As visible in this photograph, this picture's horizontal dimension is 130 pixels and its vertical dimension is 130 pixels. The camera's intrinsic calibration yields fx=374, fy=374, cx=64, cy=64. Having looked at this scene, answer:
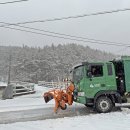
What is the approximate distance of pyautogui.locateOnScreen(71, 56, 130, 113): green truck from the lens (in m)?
18.1

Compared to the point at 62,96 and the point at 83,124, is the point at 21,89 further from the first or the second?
the point at 83,124

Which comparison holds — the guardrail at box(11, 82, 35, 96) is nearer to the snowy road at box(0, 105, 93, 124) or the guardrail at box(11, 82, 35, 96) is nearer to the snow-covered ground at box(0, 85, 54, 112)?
the snow-covered ground at box(0, 85, 54, 112)

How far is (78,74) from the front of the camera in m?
18.6

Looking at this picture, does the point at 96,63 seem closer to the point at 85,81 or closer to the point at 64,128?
the point at 85,81

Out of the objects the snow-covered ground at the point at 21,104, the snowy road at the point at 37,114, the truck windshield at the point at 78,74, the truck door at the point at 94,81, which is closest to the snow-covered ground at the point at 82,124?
the snowy road at the point at 37,114

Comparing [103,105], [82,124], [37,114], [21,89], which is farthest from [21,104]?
[82,124]

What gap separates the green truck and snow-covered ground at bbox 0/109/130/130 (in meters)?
1.89

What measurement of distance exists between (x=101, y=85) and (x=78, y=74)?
4.23 ft

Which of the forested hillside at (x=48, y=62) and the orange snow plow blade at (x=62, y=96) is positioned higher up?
the forested hillside at (x=48, y=62)

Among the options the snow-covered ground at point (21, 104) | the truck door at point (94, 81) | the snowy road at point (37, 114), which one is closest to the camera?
the snowy road at point (37, 114)

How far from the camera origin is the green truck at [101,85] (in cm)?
1808

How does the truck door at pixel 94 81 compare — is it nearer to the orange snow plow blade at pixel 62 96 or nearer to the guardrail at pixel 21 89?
Answer: the orange snow plow blade at pixel 62 96

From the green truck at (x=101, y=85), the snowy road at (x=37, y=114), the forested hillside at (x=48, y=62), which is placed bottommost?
the snowy road at (x=37, y=114)

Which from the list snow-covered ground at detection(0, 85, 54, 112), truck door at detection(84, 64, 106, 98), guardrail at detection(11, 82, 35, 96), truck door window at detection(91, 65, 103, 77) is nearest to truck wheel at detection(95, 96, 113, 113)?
truck door at detection(84, 64, 106, 98)
